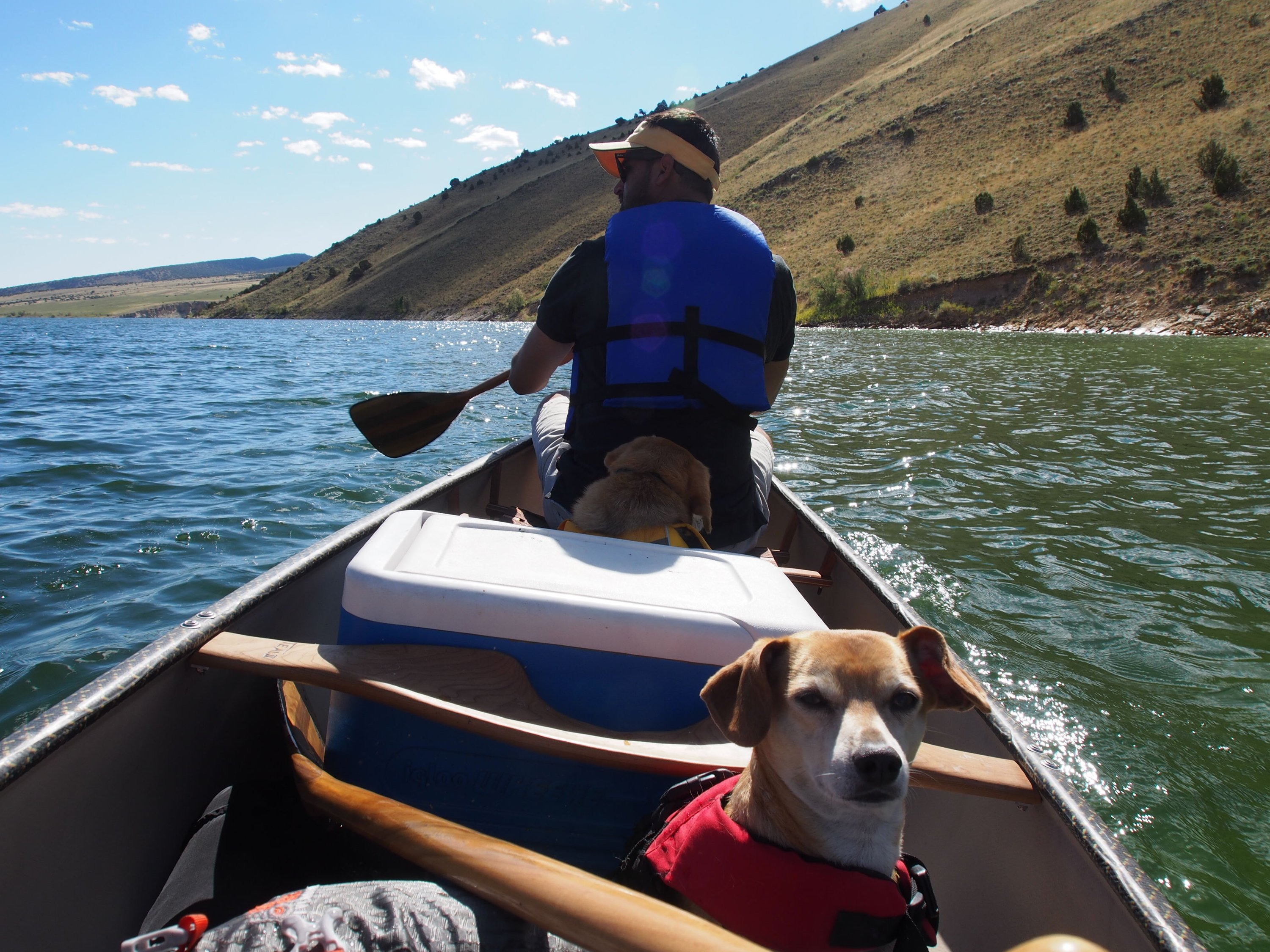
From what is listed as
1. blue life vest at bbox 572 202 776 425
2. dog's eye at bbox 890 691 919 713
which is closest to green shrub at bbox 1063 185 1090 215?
blue life vest at bbox 572 202 776 425

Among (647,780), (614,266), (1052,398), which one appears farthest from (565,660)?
(1052,398)

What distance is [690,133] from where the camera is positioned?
352 cm

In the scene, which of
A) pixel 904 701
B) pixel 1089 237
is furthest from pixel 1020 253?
pixel 904 701

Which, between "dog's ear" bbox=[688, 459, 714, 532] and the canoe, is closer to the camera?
the canoe

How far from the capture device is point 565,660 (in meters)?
2.12

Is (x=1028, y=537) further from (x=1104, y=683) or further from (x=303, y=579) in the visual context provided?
(x=303, y=579)

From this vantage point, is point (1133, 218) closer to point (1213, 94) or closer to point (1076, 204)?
point (1076, 204)

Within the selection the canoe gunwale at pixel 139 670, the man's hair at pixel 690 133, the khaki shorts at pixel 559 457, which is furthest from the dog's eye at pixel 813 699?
the man's hair at pixel 690 133

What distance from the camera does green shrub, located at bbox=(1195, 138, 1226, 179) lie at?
3156cm

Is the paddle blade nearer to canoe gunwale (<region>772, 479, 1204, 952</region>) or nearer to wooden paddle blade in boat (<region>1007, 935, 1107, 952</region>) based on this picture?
A: canoe gunwale (<region>772, 479, 1204, 952</region>)

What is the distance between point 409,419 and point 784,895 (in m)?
4.87

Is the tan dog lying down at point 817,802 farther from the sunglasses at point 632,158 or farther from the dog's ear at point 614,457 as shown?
the sunglasses at point 632,158

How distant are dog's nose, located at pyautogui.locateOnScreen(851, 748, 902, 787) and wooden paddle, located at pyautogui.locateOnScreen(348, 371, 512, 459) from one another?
4.52 m

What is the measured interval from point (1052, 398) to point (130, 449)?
15381 mm
